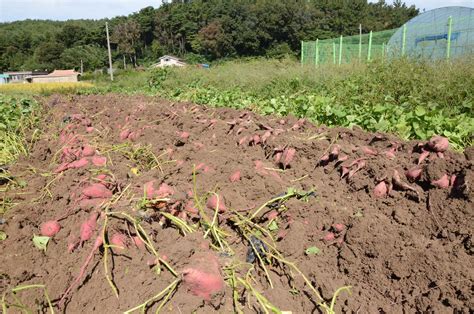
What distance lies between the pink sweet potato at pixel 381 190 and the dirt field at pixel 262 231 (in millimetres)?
15

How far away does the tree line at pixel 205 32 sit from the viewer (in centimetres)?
6756

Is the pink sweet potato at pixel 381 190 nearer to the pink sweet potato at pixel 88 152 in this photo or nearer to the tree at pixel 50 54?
the pink sweet potato at pixel 88 152

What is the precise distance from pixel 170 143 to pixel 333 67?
7295 millimetres

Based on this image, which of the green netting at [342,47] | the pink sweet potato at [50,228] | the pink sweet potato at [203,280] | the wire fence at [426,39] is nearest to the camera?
the pink sweet potato at [203,280]

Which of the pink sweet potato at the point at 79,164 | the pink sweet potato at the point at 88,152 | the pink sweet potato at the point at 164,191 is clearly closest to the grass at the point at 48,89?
the pink sweet potato at the point at 88,152

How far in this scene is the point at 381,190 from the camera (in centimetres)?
238

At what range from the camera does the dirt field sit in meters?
1.74

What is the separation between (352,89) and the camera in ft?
21.8

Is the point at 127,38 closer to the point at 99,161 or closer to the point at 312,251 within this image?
the point at 99,161

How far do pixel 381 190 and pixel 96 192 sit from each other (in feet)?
5.96

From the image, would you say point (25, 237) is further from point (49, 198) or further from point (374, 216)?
point (374, 216)

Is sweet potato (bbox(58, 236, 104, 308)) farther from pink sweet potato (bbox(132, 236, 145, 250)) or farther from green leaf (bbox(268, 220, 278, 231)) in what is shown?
green leaf (bbox(268, 220, 278, 231))

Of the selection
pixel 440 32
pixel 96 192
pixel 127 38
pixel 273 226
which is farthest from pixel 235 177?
pixel 127 38

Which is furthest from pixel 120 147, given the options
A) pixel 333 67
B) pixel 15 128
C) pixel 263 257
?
pixel 333 67
